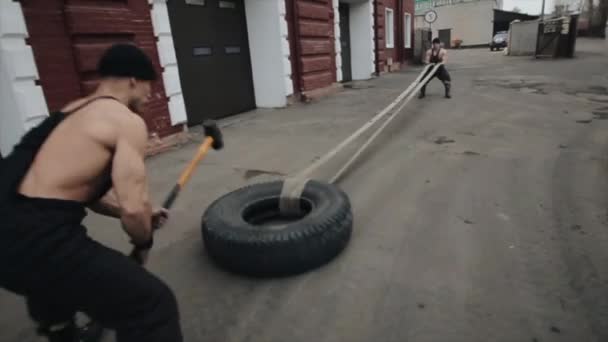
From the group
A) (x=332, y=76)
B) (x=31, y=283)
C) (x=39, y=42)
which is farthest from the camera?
(x=332, y=76)

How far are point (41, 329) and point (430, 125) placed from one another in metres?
5.50

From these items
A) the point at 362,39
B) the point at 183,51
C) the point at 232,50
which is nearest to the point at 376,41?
the point at 362,39

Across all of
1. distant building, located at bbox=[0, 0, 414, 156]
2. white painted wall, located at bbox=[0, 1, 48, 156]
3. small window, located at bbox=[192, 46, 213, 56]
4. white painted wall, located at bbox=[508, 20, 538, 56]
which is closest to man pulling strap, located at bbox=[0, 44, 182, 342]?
white painted wall, located at bbox=[0, 1, 48, 156]

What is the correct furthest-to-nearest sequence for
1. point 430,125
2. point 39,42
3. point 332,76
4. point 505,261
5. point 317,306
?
point 332,76 < point 430,125 < point 39,42 < point 505,261 < point 317,306

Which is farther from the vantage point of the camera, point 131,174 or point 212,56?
point 212,56

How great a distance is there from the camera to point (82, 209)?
1.40 metres

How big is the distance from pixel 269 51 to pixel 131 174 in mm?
6922

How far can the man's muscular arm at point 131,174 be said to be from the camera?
1307 mm

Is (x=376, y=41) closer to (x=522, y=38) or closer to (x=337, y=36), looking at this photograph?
(x=337, y=36)

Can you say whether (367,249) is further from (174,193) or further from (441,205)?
(174,193)

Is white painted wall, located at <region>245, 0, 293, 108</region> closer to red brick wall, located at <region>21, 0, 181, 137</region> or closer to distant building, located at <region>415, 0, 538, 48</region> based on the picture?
red brick wall, located at <region>21, 0, 181, 137</region>

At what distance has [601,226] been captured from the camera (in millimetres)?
2568

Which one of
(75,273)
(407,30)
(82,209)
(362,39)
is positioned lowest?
(75,273)

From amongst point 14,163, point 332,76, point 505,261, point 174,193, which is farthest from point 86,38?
point 332,76
